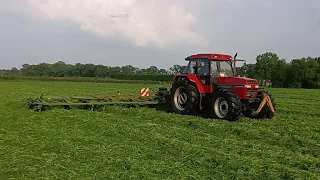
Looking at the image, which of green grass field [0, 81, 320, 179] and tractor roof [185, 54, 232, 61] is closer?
green grass field [0, 81, 320, 179]

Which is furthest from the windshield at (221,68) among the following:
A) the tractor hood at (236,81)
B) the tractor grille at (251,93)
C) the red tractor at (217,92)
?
the tractor grille at (251,93)

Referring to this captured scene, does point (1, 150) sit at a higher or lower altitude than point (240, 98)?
lower

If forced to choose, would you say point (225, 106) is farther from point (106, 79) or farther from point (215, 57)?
point (106, 79)

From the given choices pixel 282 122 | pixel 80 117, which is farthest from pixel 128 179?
pixel 282 122

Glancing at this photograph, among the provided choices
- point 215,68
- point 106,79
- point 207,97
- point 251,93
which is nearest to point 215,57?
point 215,68

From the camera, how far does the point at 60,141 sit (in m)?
8.09

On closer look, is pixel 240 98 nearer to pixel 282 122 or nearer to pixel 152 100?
pixel 282 122

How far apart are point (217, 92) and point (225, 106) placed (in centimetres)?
51

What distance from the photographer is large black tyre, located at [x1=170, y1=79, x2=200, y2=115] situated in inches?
505

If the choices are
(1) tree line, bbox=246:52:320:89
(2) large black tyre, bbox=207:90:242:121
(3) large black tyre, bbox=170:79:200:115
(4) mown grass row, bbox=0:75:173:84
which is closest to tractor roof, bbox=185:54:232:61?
(3) large black tyre, bbox=170:79:200:115

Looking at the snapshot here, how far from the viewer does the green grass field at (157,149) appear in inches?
229

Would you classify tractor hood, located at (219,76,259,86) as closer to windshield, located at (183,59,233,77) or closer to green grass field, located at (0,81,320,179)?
windshield, located at (183,59,233,77)

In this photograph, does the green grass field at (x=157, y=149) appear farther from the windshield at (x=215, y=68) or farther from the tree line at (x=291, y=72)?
the tree line at (x=291, y=72)

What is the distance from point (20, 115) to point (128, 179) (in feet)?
27.1
